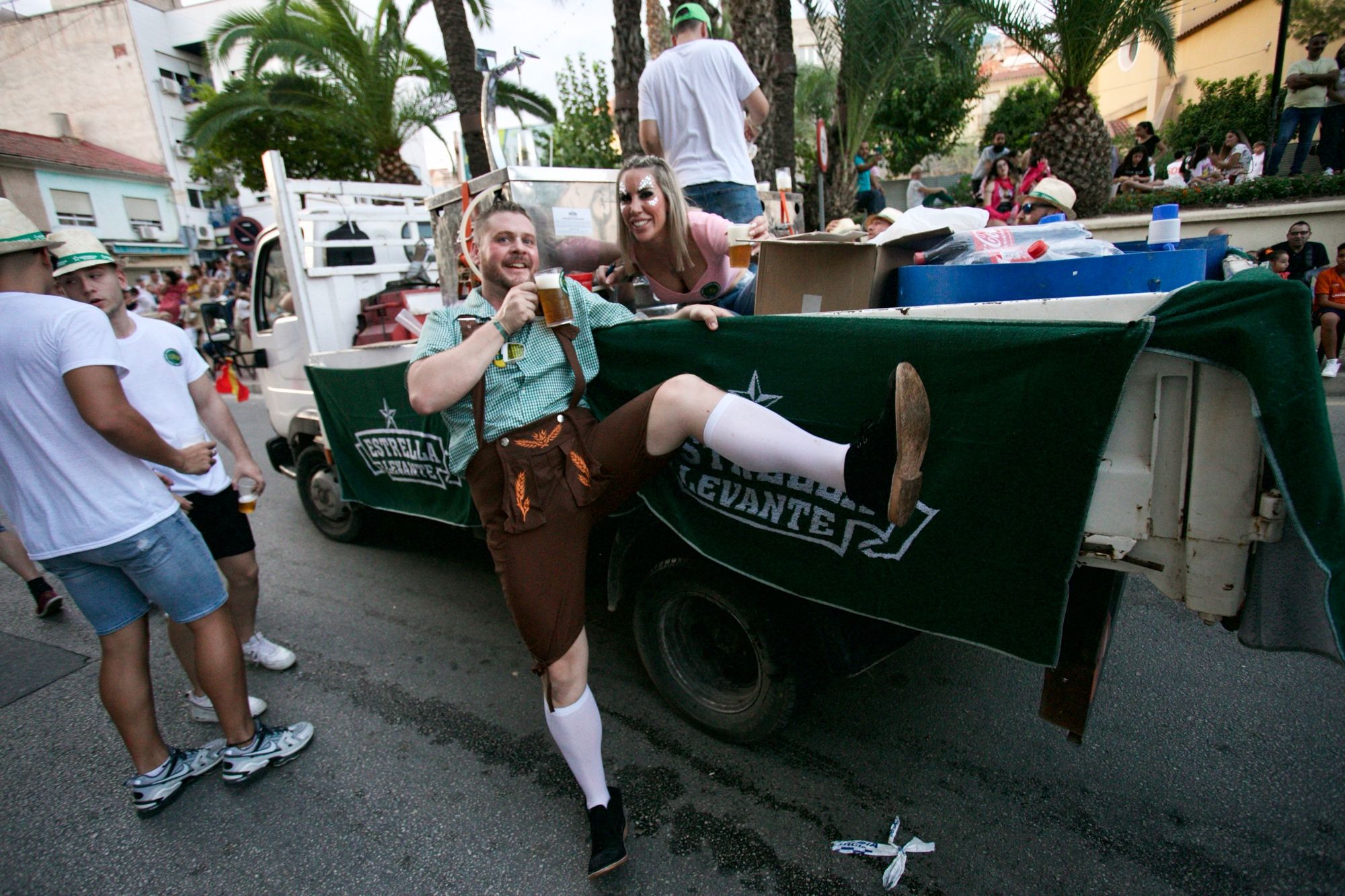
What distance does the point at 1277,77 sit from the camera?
1127 cm

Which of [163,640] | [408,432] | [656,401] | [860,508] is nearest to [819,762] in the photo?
[860,508]

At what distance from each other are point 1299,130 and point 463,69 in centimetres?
1239

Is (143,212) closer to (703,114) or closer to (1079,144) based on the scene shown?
(1079,144)

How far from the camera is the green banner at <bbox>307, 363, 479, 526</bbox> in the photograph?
3664 millimetres

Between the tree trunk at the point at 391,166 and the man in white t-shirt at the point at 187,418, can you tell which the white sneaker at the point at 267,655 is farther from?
the tree trunk at the point at 391,166

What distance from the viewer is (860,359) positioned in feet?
6.44

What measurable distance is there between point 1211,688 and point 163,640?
5115mm

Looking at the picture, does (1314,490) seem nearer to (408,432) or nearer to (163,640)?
(408,432)

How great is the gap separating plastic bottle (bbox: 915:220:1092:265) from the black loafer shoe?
2156 millimetres

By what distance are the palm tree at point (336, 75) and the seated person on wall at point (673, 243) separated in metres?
11.7

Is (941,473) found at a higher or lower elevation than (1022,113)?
lower

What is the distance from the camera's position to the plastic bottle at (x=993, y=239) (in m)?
2.55

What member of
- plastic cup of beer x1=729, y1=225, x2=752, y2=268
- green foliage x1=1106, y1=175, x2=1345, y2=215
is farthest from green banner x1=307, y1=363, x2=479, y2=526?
green foliage x1=1106, y1=175, x2=1345, y2=215

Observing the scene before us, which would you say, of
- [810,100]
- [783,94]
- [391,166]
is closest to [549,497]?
[783,94]
